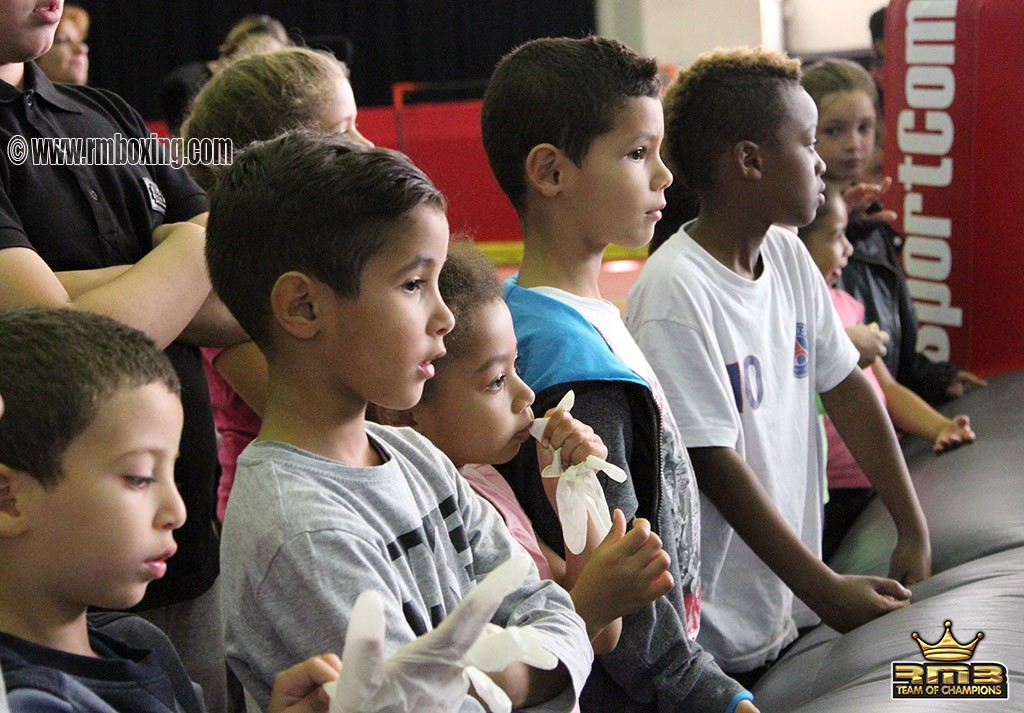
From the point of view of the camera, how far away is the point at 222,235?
118 centimetres

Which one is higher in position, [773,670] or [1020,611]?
[1020,611]

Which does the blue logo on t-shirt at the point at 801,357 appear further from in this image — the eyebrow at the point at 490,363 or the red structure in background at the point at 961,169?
the red structure in background at the point at 961,169

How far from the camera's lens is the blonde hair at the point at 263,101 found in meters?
1.85

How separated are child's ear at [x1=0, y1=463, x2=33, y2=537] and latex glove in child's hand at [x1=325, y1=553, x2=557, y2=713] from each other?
0.99ft

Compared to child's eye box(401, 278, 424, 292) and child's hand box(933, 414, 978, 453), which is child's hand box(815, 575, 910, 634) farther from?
child's eye box(401, 278, 424, 292)

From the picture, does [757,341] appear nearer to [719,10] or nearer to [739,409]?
[739,409]

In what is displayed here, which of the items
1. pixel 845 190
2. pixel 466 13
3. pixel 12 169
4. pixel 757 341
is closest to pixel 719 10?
pixel 466 13

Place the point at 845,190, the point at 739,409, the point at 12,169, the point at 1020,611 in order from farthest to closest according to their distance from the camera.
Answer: the point at 845,190
the point at 739,409
the point at 1020,611
the point at 12,169

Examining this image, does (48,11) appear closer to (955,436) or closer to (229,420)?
(229,420)

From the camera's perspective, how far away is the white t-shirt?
5.95 feet

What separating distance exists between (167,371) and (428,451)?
0.29m

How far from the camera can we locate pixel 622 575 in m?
1.29

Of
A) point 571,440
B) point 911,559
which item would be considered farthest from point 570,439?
point 911,559

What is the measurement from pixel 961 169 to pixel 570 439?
7.36ft
